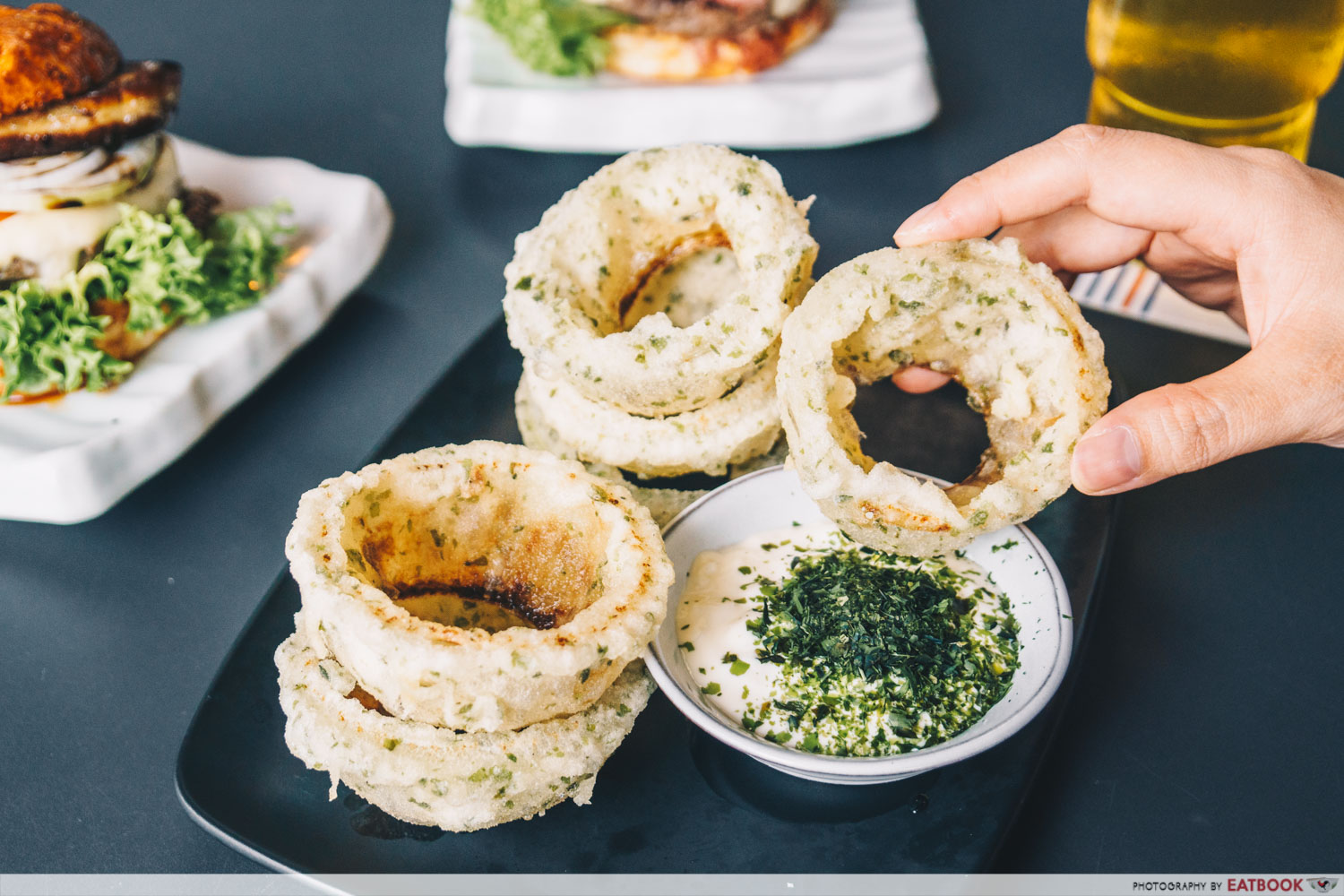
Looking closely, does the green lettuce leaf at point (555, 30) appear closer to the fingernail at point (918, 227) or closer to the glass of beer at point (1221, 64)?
the glass of beer at point (1221, 64)

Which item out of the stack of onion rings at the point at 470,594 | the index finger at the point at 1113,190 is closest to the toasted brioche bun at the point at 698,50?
the index finger at the point at 1113,190

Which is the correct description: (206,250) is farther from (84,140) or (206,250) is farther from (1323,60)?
(1323,60)

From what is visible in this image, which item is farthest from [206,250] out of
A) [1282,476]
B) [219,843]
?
[1282,476]

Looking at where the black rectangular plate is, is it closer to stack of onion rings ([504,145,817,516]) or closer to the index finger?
stack of onion rings ([504,145,817,516])

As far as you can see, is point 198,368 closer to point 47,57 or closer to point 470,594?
point 47,57

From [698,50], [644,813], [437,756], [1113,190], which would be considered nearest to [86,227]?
[437,756]
